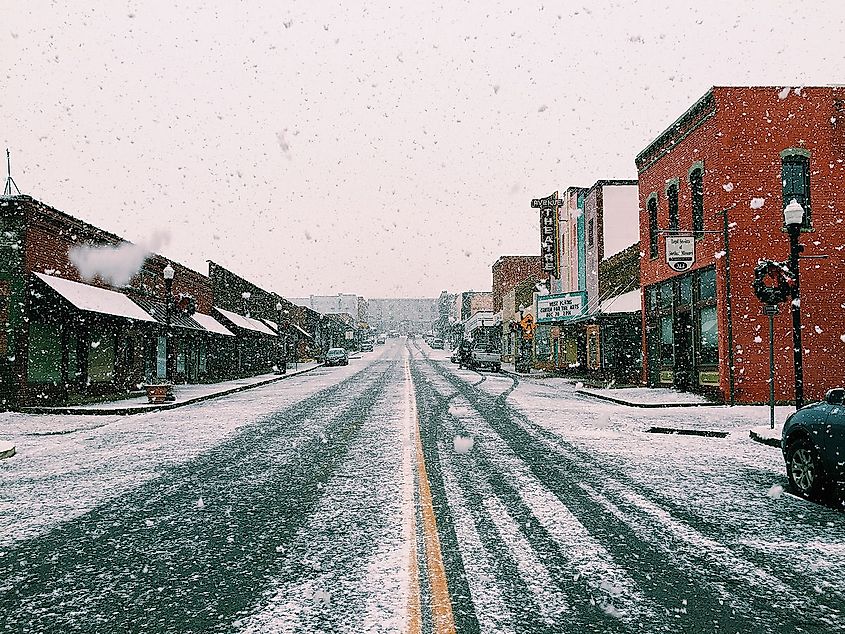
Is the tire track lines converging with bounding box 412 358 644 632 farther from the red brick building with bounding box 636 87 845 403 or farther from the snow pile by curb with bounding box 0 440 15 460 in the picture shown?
the red brick building with bounding box 636 87 845 403

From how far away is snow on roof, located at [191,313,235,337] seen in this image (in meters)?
34.8

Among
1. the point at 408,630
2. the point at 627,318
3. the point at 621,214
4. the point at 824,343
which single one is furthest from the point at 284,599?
the point at 621,214

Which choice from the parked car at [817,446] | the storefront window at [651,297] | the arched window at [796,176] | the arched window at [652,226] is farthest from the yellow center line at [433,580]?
the arched window at [652,226]

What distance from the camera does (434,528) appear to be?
22.3 feet

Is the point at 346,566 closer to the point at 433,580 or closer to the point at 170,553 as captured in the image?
the point at 433,580

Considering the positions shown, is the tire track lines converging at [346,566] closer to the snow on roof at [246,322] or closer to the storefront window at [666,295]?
the storefront window at [666,295]

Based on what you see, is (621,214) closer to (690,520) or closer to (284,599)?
(690,520)

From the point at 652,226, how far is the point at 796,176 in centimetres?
713

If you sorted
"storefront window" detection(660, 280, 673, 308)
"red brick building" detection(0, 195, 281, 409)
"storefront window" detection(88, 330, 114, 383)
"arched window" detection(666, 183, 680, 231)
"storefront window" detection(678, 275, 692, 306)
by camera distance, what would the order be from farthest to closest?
"storefront window" detection(660, 280, 673, 308) < "arched window" detection(666, 183, 680, 231) < "storefront window" detection(678, 275, 692, 306) < "storefront window" detection(88, 330, 114, 383) < "red brick building" detection(0, 195, 281, 409)

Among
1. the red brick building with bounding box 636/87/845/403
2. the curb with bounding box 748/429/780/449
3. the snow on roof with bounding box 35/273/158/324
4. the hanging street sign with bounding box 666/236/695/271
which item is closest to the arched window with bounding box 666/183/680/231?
the red brick building with bounding box 636/87/845/403

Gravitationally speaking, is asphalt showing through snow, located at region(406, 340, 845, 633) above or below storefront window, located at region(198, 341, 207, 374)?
below

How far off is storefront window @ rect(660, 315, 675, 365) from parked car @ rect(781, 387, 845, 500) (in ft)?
59.5

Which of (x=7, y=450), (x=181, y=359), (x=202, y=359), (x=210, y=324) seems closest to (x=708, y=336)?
(x=7, y=450)

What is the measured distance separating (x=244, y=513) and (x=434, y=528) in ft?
7.14
